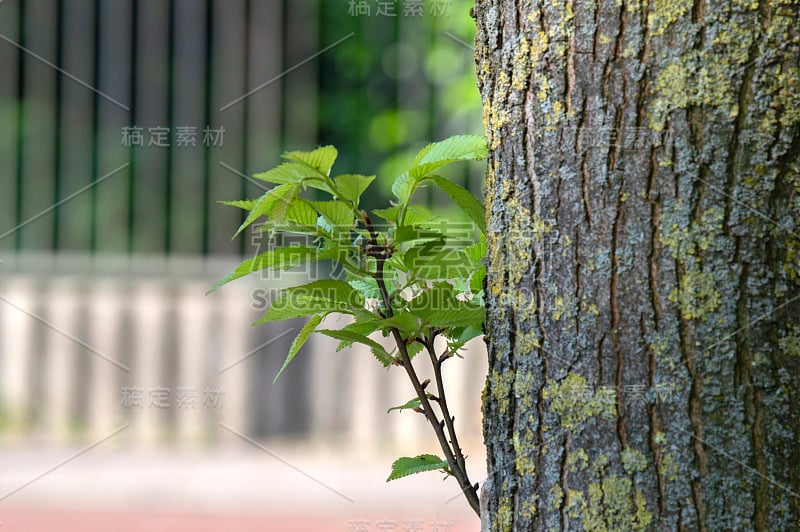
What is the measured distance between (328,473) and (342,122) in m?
1.51

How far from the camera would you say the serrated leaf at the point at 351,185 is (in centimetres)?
90

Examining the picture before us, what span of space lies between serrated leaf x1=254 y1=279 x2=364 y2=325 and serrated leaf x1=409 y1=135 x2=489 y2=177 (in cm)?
15

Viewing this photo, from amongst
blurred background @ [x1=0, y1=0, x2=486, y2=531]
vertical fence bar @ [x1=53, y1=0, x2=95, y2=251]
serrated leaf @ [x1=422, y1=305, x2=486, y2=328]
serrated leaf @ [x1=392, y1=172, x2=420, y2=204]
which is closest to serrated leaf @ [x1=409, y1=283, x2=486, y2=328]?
serrated leaf @ [x1=422, y1=305, x2=486, y2=328]

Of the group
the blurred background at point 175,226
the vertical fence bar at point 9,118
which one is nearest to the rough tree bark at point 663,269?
the blurred background at point 175,226

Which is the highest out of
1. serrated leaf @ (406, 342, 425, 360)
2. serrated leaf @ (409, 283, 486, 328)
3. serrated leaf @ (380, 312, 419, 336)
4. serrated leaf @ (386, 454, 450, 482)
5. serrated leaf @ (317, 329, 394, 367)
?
serrated leaf @ (409, 283, 486, 328)

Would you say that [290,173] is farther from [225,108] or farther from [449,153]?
[225,108]

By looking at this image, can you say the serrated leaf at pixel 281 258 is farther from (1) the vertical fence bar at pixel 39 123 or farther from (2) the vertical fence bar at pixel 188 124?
(1) the vertical fence bar at pixel 39 123

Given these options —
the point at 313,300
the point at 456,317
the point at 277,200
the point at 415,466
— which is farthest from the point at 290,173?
the point at 415,466

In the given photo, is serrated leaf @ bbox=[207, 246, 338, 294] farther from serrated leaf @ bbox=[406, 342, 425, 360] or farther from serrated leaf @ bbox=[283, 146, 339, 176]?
serrated leaf @ bbox=[406, 342, 425, 360]

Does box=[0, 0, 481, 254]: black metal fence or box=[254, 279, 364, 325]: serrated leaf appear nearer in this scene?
box=[254, 279, 364, 325]: serrated leaf

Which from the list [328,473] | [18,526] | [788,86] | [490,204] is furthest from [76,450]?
[788,86]

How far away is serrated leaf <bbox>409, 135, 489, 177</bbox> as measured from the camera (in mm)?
876

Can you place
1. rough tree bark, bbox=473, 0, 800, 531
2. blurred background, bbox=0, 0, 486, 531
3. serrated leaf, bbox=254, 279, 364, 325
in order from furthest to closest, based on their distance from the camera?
1. blurred background, bbox=0, 0, 486, 531
2. serrated leaf, bbox=254, 279, 364, 325
3. rough tree bark, bbox=473, 0, 800, 531

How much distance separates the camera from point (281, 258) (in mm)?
887
